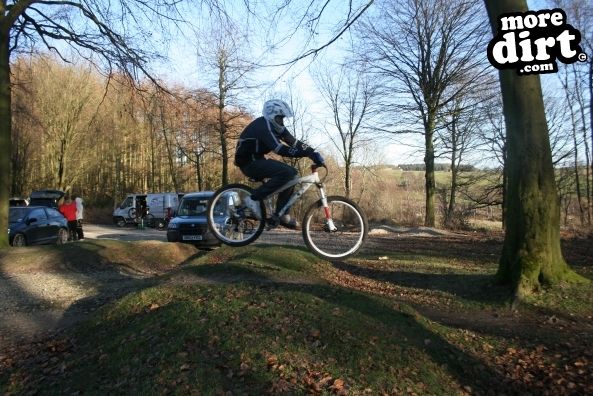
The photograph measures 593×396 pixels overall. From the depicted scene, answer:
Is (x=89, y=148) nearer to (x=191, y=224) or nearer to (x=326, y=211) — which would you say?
(x=191, y=224)

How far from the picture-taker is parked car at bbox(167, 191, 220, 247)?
17.6 meters

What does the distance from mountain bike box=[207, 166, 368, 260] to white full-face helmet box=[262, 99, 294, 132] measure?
→ 2.13 feet

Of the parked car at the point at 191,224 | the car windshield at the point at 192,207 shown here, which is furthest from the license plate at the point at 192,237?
the car windshield at the point at 192,207

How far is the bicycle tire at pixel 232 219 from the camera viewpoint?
6387mm

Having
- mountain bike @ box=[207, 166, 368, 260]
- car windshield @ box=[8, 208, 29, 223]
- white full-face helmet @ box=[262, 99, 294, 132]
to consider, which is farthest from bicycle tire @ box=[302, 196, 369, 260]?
car windshield @ box=[8, 208, 29, 223]

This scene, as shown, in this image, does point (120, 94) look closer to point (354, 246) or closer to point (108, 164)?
point (354, 246)

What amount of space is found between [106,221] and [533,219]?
126ft

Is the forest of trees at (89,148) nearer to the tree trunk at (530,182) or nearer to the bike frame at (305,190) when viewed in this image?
the tree trunk at (530,182)

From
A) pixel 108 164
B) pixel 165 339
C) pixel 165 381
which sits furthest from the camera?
pixel 108 164

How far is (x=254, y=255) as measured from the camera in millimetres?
14680

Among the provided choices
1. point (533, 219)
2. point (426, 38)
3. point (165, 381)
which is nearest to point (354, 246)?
point (165, 381)

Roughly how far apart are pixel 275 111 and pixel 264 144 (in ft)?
1.31

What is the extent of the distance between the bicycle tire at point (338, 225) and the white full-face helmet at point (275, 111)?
1035 millimetres

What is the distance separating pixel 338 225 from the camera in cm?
622
